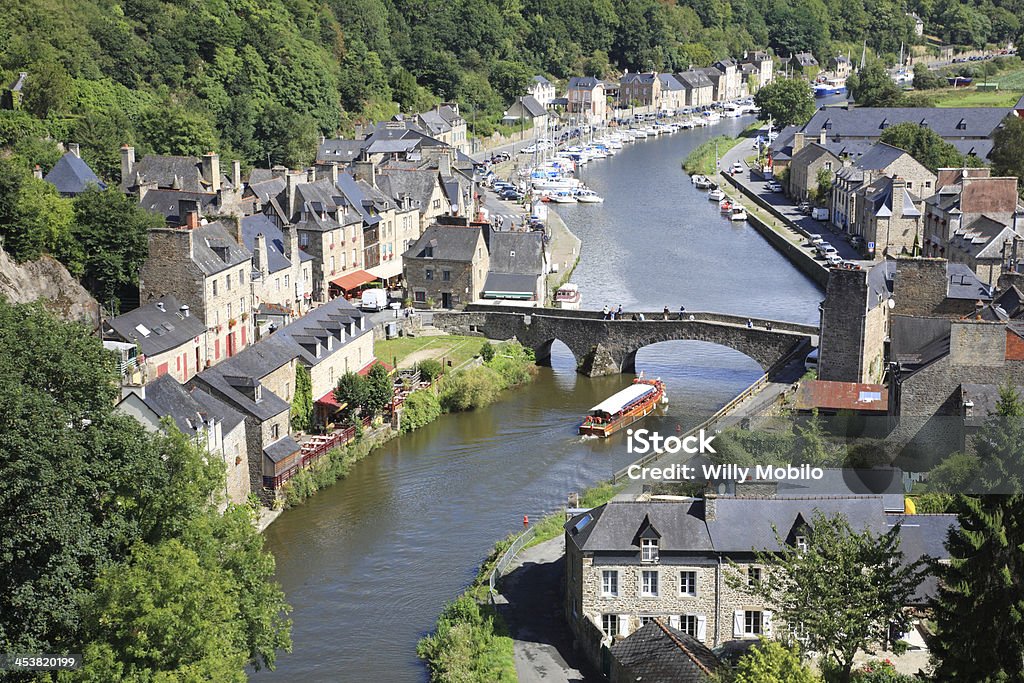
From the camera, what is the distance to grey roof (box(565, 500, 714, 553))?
27.2 meters

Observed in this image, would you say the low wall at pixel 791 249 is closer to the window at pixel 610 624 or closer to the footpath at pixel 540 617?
the footpath at pixel 540 617

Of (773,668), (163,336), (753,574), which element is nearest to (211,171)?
(163,336)

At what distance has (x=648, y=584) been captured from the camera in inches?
1077

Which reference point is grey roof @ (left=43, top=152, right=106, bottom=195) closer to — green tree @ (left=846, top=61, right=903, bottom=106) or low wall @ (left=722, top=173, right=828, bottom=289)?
low wall @ (left=722, top=173, right=828, bottom=289)

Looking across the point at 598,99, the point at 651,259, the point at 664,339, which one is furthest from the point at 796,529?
the point at 598,99

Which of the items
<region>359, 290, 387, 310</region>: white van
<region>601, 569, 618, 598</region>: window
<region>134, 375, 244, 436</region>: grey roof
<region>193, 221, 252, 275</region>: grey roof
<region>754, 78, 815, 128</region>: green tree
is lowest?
<region>601, 569, 618, 598</region>: window

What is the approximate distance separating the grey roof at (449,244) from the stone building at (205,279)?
8.80m

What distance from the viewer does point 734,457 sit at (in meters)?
31.0

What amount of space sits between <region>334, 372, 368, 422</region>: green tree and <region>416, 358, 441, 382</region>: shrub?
4052mm

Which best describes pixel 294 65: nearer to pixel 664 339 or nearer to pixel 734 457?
pixel 664 339

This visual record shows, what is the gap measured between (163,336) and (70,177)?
50.0ft

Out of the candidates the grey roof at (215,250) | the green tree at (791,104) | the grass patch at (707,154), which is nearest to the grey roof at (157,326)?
the grey roof at (215,250)

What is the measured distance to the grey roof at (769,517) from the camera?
2702 cm

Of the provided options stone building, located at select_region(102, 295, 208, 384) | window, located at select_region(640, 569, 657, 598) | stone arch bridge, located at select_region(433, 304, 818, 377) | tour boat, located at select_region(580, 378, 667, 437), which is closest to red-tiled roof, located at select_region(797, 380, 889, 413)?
tour boat, located at select_region(580, 378, 667, 437)
